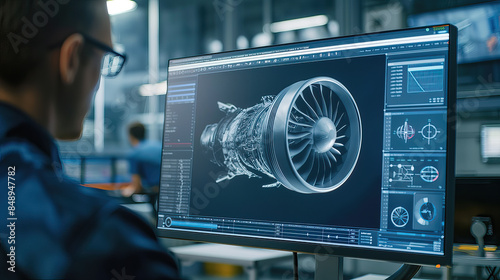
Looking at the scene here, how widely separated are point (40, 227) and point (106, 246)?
52mm

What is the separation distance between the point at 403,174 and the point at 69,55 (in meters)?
0.61

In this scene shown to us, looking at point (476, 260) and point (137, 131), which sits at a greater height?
point (137, 131)

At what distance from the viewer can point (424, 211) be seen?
2.65 ft

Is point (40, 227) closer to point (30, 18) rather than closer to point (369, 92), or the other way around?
point (30, 18)

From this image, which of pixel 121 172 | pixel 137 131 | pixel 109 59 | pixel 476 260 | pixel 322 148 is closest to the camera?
pixel 109 59

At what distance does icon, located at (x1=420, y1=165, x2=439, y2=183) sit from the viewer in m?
0.81

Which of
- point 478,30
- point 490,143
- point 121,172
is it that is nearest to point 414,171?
point 490,143

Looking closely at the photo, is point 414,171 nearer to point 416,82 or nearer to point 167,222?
point 416,82

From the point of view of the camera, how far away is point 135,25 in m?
6.44

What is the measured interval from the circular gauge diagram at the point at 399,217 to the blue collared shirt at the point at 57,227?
541 millimetres

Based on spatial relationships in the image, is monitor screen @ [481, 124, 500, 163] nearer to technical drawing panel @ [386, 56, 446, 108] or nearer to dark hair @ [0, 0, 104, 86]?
technical drawing panel @ [386, 56, 446, 108]

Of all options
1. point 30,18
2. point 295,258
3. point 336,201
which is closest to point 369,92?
point 336,201

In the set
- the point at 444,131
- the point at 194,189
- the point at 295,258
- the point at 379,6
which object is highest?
the point at 379,6

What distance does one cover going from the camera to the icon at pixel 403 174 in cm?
83
